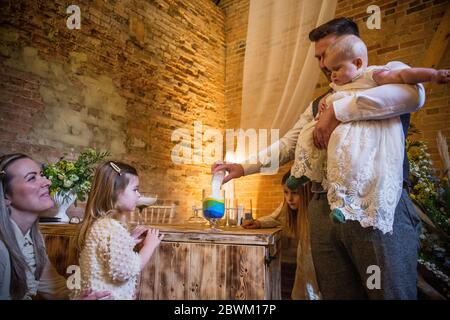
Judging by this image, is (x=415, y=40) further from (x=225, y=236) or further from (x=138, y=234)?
(x=138, y=234)

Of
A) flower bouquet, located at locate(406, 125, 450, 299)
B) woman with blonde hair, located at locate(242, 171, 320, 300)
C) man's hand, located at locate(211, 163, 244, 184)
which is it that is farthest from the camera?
woman with blonde hair, located at locate(242, 171, 320, 300)

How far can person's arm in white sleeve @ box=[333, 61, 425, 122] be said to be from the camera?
0.90m

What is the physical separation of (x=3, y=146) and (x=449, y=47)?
403cm

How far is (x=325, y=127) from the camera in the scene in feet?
3.34

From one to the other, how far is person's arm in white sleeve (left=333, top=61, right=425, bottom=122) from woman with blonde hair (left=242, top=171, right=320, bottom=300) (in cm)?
89

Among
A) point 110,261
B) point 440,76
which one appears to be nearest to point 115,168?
point 110,261

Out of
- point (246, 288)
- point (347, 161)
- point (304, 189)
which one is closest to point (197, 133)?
point (304, 189)

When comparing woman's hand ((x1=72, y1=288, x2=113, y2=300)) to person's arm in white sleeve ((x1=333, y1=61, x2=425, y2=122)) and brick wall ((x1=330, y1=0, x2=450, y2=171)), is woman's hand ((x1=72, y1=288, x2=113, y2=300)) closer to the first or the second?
person's arm in white sleeve ((x1=333, y1=61, x2=425, y2=122))

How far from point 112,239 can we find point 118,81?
2.58m

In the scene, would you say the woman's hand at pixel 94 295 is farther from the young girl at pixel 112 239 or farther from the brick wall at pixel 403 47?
the brick wall at pixel 403 47

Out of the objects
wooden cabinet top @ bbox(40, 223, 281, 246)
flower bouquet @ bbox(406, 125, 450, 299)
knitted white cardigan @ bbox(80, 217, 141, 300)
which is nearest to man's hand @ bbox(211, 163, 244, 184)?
wooden cabinet top @ bbox(40, 223, 281, 246)

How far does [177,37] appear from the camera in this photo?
421cm

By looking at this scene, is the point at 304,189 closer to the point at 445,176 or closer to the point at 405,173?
the point at 445,176

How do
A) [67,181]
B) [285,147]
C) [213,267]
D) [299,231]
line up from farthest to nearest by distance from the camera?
[299,231]
[67,181]
[285,147]
[213,267]
